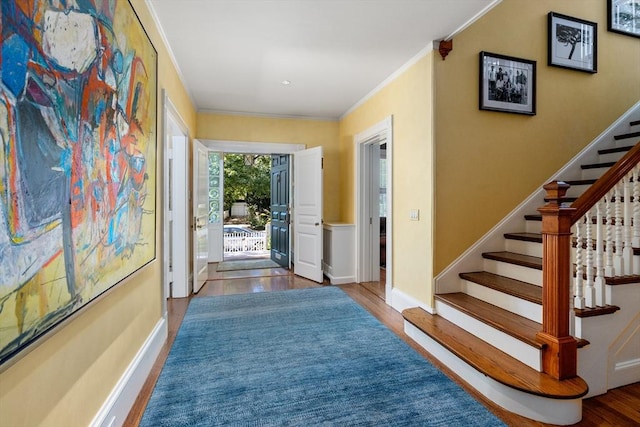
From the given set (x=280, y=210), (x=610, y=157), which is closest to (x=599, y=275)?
(x=610, y=157)

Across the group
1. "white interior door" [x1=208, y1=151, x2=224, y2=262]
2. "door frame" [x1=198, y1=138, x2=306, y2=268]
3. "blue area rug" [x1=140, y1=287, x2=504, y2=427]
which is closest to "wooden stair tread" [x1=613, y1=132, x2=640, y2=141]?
"blue area rug" [x1=140, y1=287, x2=504, y2=427]

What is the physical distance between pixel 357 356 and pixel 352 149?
3017 mm

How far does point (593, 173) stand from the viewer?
3.18 meters

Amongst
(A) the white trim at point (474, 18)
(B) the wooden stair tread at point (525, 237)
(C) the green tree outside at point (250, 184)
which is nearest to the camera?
(A) the white trim at point (474, 18)

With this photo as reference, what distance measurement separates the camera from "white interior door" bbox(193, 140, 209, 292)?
4.07 m

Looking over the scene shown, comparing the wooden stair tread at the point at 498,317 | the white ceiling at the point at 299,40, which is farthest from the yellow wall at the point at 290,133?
the wooden stair tread at the point at 498,317

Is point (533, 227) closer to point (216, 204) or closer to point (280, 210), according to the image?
point (280, 210)

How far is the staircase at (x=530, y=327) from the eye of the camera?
177cm

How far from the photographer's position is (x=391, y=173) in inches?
138

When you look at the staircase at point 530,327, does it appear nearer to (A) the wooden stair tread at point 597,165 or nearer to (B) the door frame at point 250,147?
(A) the wooden stair tread at point 597,165

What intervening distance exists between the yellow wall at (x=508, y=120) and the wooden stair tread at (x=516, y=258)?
21cm

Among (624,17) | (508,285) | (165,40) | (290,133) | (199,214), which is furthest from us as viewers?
(290,133)

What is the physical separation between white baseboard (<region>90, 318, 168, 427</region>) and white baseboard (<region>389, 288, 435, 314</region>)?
7.43ft

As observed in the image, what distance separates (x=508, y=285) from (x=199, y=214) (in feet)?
11.8
